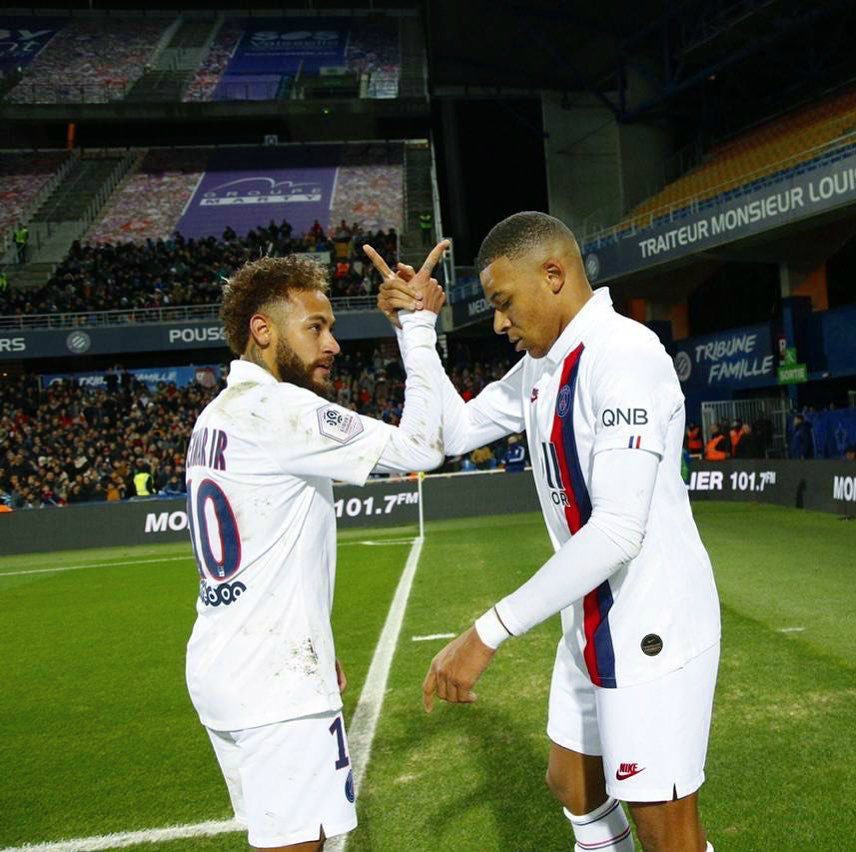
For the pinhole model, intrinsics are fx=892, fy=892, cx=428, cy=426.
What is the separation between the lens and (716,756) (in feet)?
15.7

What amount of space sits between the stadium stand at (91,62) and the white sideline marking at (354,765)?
4258 cm

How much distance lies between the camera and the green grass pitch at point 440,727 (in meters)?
4.17

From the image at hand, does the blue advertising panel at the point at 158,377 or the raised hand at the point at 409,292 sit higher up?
the blue advertising panel at the point at 158,377

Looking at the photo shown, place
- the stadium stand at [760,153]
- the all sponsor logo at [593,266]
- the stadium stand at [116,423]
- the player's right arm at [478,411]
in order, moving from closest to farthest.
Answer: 1. the player's right arm at [478,411]
2. the stadium stand at [760,153]
3. the stadium stand at [116,423]
4. the all sponsor logo at [593,266]

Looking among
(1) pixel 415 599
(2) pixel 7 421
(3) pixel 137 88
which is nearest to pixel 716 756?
(1) pixel 415 599

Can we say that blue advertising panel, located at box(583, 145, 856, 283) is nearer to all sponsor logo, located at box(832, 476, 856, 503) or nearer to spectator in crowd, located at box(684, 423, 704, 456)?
spectator in crowd, located at box(684, 423, 704, 456)

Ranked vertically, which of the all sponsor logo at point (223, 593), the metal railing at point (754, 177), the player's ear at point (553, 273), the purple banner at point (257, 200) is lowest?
the all sponsor logo at point (223, 593)

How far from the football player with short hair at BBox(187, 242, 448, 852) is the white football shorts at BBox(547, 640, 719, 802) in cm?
74

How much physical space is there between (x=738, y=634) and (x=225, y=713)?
19.1ft

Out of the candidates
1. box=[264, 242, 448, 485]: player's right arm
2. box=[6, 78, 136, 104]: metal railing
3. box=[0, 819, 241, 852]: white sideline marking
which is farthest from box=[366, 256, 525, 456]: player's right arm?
box=[6, 78, 136, 104]: metal railing

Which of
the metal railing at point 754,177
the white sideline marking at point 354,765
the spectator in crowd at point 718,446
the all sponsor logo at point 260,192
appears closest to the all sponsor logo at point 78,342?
the all sponsor logo at point 260,192

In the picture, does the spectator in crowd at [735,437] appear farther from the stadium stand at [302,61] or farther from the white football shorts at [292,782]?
the stadium stand at [302,61]

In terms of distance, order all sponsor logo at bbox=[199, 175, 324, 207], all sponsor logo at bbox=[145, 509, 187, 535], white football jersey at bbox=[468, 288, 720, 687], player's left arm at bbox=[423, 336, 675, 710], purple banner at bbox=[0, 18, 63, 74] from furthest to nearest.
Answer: purple banner at bbox=[0, 18, 63, 74], all sponsor logo at bbox=[199, 175, 324, 207], all sponsor logo at bbox=[145, 509, 187, 535], white football jersey at bbox=[468, 288, 720, 687], player's left arm at bbox=[423, 336, 675, 710]

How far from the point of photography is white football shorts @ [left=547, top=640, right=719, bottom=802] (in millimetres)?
2346
